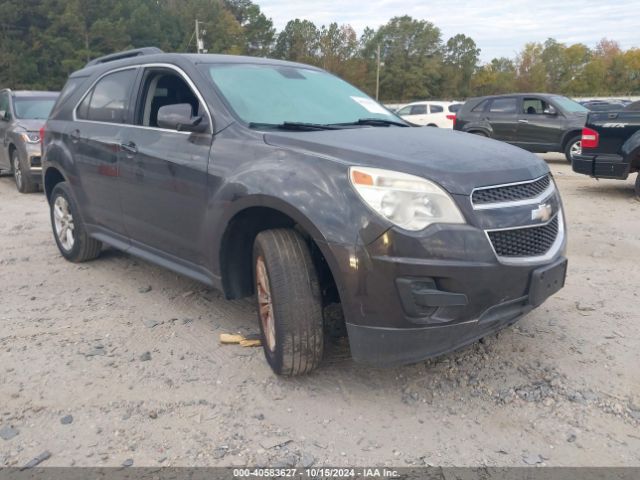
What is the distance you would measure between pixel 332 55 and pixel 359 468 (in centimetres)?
7777

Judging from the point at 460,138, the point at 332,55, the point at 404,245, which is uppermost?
the point at 332,55

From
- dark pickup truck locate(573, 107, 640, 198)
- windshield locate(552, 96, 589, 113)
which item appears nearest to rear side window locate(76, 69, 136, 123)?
dark pickup truck locate(573, 107, 640, 198)

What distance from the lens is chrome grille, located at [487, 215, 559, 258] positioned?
277cm

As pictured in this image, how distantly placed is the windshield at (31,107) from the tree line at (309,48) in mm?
47537

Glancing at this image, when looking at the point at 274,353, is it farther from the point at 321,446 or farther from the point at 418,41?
the point at 418,41

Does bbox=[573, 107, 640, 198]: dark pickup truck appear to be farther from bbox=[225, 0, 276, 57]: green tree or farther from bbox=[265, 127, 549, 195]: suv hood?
bbox=[225, 0, 276, 57]: green tree

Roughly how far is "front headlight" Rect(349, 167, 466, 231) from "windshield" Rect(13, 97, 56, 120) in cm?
938

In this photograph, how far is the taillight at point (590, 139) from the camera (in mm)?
8742

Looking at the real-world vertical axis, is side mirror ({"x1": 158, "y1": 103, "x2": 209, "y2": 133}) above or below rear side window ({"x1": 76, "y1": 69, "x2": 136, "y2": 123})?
below

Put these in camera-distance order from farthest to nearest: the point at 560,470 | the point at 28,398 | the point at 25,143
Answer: the point at 25,143 < the point at 28,398 < the point at 560,470

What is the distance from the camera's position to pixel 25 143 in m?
9.64

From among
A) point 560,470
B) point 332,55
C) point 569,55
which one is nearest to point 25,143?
point 560,470

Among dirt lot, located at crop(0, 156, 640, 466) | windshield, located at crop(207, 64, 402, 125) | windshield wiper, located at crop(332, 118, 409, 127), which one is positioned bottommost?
dirt lot, located at crop(0, 156, 640, 466)

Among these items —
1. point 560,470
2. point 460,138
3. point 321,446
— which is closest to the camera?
point 560,470
